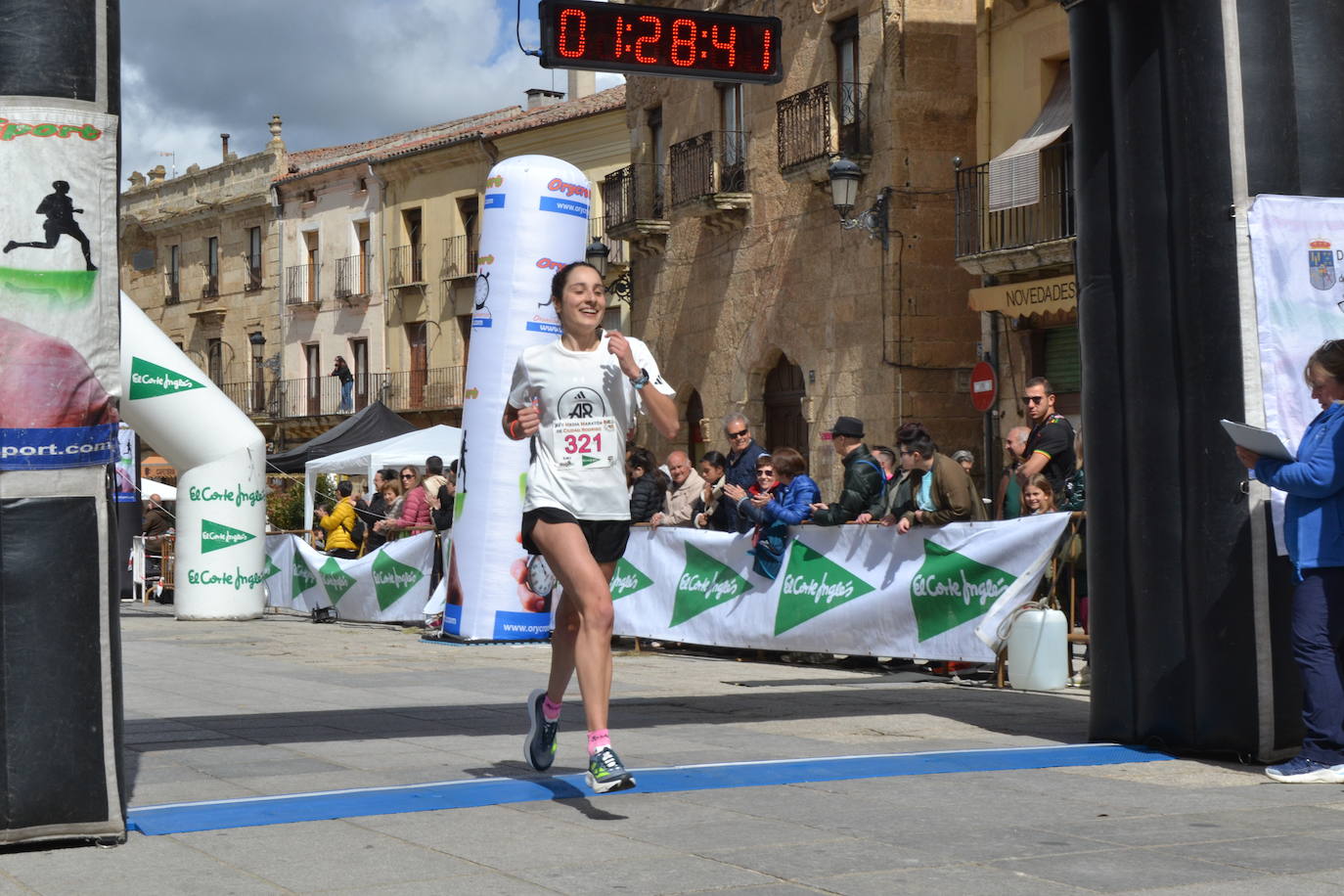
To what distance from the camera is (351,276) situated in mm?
50406

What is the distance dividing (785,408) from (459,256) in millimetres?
19648

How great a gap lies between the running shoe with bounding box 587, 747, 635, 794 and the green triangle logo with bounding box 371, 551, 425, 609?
12.8m

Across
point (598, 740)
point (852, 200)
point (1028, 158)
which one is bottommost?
point (598, 740)

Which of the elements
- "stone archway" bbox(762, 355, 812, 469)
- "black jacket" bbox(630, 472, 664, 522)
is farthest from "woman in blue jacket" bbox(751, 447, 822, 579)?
"stone archway" bbox(762, 355, 812, 469)

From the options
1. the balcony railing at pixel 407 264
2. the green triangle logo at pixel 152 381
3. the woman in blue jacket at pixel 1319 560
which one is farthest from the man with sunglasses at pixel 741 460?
the balcony railing at pixel 407 264

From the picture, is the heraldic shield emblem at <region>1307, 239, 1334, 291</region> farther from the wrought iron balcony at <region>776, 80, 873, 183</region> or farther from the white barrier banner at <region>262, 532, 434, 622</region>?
the wrought iron balcony at <region>776, 80, 873, 183</region>

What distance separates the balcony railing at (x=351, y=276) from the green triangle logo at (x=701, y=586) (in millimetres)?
36699

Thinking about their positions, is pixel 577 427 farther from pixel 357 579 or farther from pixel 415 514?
pixel 357 579

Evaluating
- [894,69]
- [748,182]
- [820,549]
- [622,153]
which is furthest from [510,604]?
[622,153]

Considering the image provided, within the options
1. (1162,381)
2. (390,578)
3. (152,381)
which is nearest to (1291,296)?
(1162,381)

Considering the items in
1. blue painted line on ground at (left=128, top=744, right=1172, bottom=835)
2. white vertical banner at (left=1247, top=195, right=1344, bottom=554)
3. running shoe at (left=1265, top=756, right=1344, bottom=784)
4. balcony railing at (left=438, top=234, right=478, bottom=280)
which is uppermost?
Result: balcony railing at (left=438, top=234, right=478, bottom=280)

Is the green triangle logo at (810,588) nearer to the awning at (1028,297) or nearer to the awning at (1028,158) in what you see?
the awning at (1028,297)

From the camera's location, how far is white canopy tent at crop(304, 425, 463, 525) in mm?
25922

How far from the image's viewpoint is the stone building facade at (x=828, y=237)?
25062 millimetres
